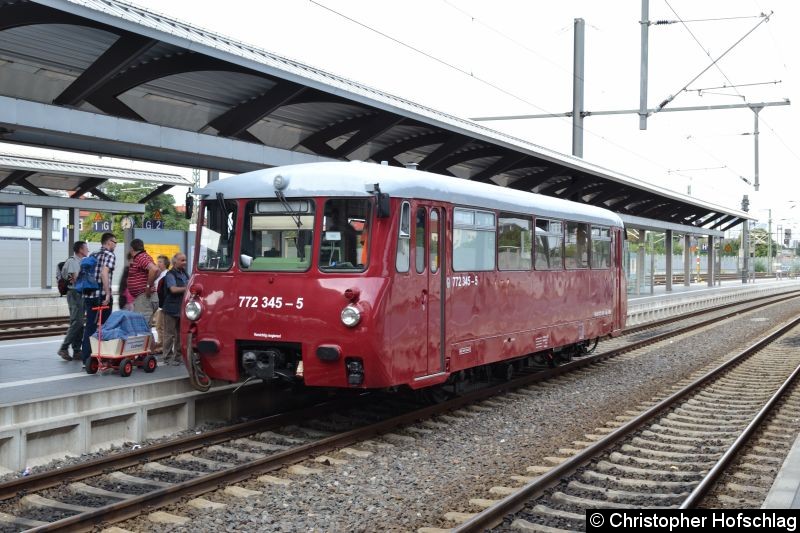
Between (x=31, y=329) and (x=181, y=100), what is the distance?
277 inches

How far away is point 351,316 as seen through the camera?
8523 millimetres

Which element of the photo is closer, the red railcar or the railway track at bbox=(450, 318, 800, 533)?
the railway track at bbox=(450, 318, 800, 533)

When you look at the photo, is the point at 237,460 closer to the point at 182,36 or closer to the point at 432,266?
the point at 432,266

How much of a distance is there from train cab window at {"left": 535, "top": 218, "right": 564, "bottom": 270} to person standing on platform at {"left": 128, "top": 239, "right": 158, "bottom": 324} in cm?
556

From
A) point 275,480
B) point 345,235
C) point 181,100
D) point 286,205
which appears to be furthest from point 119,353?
point 181,100

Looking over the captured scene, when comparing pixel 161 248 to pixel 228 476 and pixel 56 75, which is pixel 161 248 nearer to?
pixel 56 75

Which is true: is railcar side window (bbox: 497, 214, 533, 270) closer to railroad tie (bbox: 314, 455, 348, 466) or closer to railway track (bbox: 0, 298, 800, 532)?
railway track (bbox: 0, 298, 800, 532)

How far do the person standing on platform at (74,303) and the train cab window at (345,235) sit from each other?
13.9ft

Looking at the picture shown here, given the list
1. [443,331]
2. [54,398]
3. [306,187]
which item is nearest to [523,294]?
[443,331]

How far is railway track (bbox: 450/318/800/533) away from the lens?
661 centimetres

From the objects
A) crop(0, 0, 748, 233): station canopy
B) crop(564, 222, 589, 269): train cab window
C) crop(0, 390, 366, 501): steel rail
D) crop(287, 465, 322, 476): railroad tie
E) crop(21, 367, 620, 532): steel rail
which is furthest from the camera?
crop(564, 222, 589, 269): train cab window

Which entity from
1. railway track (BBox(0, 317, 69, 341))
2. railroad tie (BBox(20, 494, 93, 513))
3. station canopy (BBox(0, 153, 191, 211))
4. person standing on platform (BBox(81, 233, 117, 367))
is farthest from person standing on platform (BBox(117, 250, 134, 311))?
station canopy (BBox(0, 153, 191, 211))

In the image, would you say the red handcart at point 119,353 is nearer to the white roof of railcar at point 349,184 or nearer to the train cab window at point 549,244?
the white roof of railcar at point 349,184

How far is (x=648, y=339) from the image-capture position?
66.9 feet
